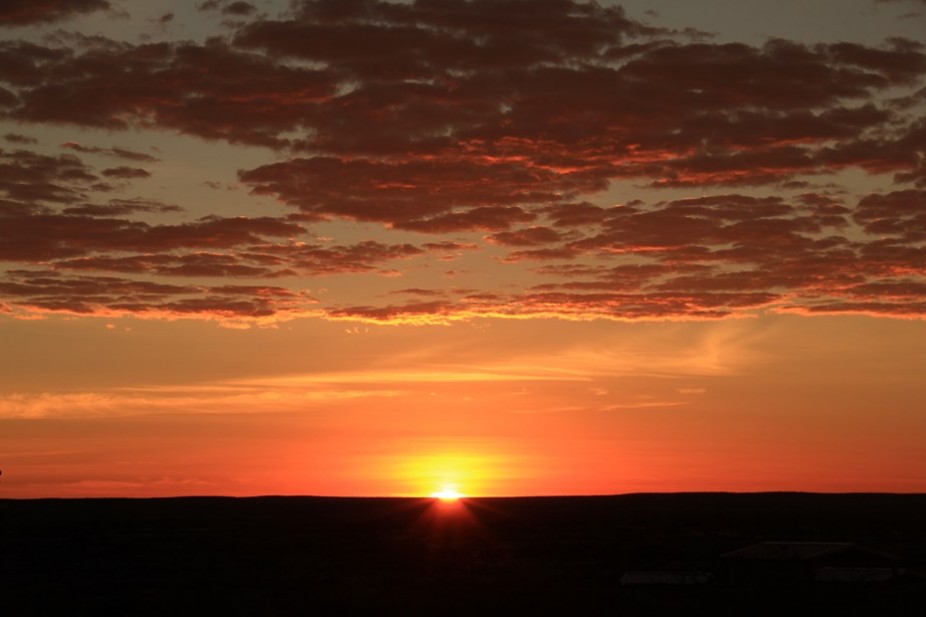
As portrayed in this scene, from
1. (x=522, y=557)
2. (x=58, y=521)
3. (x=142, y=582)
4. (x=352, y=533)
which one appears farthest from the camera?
(x=58, y=521)

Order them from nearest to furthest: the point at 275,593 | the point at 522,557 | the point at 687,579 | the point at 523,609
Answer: the point at 523,609
the point at 687,579
the point at 275,593
the point at 522,557

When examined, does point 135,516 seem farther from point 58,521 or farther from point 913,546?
point 913,546

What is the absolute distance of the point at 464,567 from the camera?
68.2 meters

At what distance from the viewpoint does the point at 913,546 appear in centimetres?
8562

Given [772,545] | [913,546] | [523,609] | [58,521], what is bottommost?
[523,609]

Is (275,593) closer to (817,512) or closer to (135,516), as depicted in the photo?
(135,516)

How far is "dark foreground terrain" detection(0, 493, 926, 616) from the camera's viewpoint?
51.6 m

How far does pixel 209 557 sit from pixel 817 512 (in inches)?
3531

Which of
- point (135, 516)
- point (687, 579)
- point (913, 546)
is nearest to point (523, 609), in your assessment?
point (687, 579)

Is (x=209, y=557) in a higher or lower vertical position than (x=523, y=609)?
higher

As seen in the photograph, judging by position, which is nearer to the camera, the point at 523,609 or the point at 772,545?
the point at 523,609

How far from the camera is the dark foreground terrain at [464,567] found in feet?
169

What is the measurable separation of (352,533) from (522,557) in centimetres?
2865

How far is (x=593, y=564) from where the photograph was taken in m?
70.8
